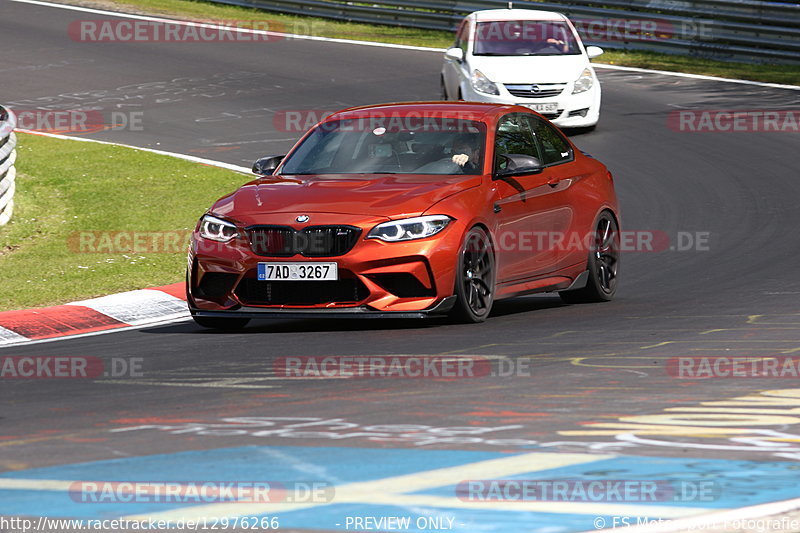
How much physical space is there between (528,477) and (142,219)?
34.3ft

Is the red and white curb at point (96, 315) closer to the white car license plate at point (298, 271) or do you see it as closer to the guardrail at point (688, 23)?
the white car license plate at point (298, 271)

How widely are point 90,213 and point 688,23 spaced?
16447 mm

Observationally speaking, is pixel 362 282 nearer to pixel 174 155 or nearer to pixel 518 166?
pixel 518 166

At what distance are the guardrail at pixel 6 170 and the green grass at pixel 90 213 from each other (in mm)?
153

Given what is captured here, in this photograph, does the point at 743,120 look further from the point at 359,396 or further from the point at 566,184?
the point at 359,396

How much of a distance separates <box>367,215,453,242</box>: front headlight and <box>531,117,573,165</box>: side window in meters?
1.99

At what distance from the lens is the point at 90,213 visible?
16.0 metres

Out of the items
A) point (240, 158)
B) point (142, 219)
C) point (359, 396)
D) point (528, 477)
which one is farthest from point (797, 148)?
point (528, 477)

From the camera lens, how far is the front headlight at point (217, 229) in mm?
10461

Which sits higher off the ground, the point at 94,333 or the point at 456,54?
the point at 456,54

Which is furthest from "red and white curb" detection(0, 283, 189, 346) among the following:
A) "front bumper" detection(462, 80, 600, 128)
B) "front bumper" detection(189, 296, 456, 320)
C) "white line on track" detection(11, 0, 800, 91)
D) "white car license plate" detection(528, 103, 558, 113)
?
"white line on track" detection(11, 0, 800, 91)

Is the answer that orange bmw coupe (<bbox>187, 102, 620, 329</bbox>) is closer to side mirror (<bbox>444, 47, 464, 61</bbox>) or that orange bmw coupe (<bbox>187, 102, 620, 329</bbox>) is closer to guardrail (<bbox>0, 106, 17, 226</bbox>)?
guardrail (<bbox>0, 106, 17, 226</bbox>)

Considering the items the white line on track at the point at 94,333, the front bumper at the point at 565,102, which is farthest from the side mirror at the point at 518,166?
the front bumper at the point at 565,102

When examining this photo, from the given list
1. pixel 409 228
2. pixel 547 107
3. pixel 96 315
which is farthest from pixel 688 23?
pixel 409 228
